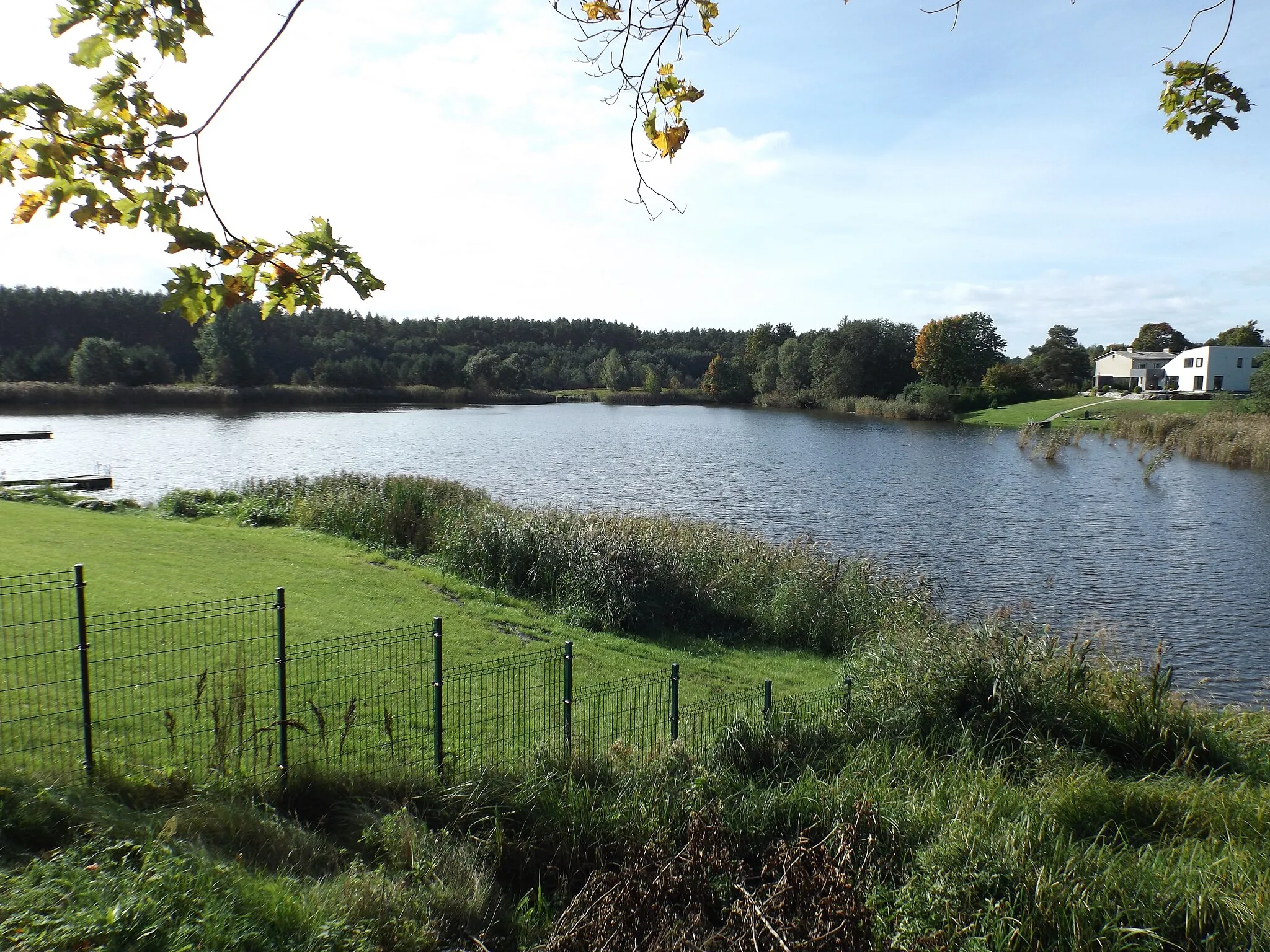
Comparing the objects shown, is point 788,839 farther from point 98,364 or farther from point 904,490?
point 98,364

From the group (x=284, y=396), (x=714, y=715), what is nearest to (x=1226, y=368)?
(x=714, y=715)

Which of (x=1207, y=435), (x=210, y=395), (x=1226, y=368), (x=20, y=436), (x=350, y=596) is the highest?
(x=1226, y=368)

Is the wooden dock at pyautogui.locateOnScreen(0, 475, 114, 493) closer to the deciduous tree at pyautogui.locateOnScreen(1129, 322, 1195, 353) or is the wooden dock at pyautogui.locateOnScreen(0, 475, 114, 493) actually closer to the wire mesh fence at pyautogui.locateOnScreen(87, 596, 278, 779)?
the wire mesh fence at pyautogui.locateOnScreen(87, 596, 278, 779)

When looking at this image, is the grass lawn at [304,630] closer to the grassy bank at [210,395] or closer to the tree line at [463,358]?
the grassy bank at [210,395]

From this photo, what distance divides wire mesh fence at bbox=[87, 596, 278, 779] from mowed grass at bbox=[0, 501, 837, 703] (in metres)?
0.89

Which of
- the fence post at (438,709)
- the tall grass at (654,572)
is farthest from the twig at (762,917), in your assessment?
the tall grass at (654,572)

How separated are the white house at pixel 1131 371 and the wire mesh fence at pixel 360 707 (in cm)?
9879

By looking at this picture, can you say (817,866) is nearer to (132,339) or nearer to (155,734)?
(155,734)

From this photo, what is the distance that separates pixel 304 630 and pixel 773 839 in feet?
23.8

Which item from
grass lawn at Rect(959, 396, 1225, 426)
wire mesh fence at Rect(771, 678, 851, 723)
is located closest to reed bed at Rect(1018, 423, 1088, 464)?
grass lawn at Rect(959, 396, 1225, 426)

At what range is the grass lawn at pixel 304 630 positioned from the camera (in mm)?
7807

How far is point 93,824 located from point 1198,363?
10142 cm

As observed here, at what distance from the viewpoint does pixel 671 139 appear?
477 cm

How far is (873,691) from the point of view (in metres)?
8.93
